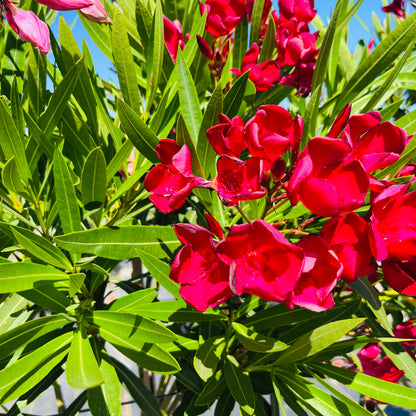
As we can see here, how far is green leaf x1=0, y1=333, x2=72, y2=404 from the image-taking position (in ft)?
1.96

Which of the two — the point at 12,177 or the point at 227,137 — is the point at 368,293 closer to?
the point at 227,137

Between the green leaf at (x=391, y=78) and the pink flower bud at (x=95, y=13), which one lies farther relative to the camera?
the pink flower bud at (x=95, y=13)

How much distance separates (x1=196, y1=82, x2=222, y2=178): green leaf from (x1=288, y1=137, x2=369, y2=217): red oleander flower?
156 mm

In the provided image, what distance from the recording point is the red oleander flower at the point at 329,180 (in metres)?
0.45

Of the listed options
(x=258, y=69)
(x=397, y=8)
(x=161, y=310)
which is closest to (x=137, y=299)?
(x=161, y=310)

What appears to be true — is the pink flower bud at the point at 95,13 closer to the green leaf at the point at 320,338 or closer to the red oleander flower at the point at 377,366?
the green leaf at the point at 320,338

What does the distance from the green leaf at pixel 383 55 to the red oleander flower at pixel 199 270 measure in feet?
1.16

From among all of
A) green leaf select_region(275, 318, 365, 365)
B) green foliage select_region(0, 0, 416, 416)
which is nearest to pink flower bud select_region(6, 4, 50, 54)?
green foliage select_region(0, 0, 416, 416)

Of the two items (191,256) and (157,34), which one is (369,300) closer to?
(191,256)

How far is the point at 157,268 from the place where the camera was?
0.66 meters

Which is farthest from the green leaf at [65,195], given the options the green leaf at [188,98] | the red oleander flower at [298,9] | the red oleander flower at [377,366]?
the red oleander flower at [377,366]

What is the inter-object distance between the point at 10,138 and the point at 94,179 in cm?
15

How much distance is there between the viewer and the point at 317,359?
0.82m

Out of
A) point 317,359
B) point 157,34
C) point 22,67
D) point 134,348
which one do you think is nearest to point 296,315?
point 317,359
